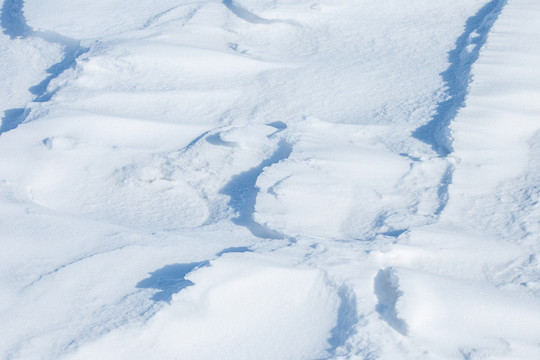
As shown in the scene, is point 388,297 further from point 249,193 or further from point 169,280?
point 249,193

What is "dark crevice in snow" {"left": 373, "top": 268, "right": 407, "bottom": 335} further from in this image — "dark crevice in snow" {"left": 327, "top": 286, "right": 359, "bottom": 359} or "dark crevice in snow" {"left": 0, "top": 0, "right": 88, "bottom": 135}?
"dark crevice in snow" {"left": 0, "top": 0, "right": 88, "bottom": 135}

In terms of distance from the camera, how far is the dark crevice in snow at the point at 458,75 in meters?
2.25

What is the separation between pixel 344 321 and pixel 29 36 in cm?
255

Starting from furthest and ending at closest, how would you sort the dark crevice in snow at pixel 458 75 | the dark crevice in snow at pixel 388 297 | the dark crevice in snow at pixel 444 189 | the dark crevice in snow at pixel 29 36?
the dark crevice in snow at pixel 29 36, the dark crevice in snow at pixel 458 75, the dark crevice in snow at pixel 444 189, the dark crevice in snow at pixel 388 297

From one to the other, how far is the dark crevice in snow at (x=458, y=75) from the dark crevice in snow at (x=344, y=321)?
2.65ft

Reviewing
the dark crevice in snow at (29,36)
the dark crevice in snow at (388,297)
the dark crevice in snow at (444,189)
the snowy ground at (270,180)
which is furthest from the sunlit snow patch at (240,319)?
the dark crevice in snow at (29,36)

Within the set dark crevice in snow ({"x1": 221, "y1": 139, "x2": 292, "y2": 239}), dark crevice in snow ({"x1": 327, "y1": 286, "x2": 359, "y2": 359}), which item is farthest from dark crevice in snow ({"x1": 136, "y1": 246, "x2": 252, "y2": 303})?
dark crevice in snow ({"x1": 327, "y1": 286, "x2": 359, "y2": 359})

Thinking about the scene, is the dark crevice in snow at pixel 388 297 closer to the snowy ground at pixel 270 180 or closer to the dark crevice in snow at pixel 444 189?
the snowy ground at pixel 270 180

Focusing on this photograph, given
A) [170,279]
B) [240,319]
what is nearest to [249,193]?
[170,279]

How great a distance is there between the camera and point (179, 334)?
1481 millimetres

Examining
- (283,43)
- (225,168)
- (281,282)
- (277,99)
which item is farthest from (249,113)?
(281,282)

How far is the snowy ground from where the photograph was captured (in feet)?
4.88

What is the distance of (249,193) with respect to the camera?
6.91 ft

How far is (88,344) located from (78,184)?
929 mm
